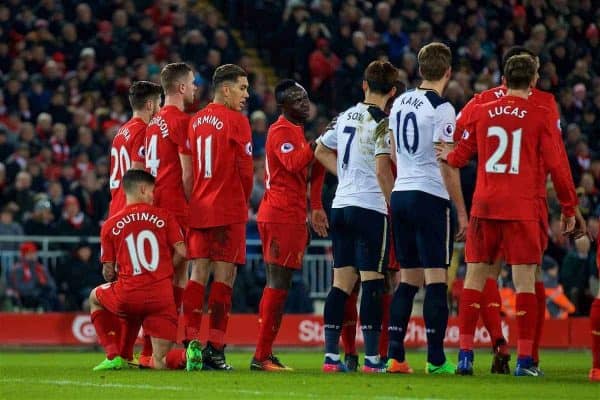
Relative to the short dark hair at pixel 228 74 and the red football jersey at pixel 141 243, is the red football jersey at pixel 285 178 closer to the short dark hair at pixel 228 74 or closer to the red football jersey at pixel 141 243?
the short dark hair at pixel 228 74

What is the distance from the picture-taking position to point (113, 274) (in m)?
12.5

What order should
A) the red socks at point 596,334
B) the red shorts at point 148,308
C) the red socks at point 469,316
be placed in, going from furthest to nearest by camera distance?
the red shorts at point 148,308
the red socks at point 469,316
the red socks at point 596,334

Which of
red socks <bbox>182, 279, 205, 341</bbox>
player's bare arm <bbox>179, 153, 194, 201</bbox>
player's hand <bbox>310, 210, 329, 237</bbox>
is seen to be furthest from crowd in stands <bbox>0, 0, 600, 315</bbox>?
red socks <bbox>182, 279, 205, 341</bbox>

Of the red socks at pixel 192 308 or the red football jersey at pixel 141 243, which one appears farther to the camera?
the red socks at pixel 192 308

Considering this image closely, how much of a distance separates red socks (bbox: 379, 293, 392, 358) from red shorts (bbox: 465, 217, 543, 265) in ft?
4.43

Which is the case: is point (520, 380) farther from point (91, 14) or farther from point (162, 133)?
point (91, 14)

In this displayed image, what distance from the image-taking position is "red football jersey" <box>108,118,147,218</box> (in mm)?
13297

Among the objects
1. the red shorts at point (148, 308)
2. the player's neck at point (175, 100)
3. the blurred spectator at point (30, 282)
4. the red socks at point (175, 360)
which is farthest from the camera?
the blurred spectator at point (30, 282)

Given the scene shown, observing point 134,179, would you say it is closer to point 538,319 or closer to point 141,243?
point 141,243

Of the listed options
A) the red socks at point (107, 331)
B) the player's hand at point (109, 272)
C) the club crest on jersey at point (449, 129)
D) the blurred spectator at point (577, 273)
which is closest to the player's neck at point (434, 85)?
the club crest on jersey at point (449, 129)

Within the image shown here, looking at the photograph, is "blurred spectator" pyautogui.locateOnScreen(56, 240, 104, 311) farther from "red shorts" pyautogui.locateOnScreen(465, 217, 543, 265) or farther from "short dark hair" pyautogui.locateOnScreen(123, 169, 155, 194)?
"red shorts" pyautogui.locateOnScreen(465, 217, 543, 265)

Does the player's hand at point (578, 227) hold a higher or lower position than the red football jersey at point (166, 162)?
lower

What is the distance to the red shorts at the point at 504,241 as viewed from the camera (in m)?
11.6

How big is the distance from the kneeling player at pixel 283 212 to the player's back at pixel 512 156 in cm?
169
